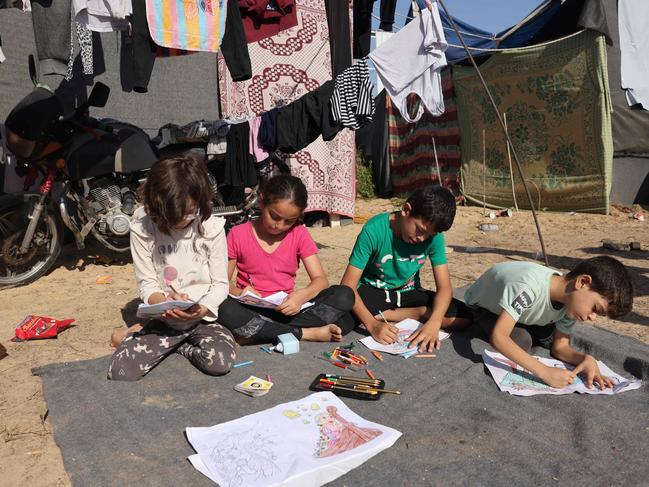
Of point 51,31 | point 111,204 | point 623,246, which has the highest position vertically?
point 51,31

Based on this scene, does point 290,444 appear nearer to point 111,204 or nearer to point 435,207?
point 435,207

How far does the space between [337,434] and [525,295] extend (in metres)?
1.03

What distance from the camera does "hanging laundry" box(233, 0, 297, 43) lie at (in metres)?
→ 4.39

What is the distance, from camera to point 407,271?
115 inches

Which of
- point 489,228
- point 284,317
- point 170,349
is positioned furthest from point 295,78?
point 170,349

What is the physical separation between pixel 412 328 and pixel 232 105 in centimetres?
389

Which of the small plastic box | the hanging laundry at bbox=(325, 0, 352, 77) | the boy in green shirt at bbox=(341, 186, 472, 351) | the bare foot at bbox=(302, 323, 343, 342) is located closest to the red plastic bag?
the small plastic box

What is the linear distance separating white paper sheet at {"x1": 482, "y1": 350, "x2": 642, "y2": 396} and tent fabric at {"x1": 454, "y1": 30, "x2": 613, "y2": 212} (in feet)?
16.0

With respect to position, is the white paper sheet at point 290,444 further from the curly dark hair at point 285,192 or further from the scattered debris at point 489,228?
the scattered debris at point 489,228

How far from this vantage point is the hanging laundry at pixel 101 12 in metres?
3.89

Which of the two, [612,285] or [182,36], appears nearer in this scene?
[612,285]

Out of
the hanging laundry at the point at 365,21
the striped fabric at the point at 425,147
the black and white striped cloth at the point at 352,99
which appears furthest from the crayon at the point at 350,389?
the striped fabric at the point at 425,147

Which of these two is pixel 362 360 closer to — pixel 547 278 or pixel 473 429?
pixel 473 429

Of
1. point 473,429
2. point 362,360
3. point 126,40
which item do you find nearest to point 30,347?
point 362,360
